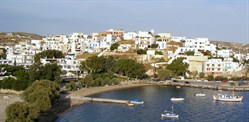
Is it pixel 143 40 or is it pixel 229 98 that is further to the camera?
pixel 143 40

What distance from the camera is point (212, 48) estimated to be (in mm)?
74250

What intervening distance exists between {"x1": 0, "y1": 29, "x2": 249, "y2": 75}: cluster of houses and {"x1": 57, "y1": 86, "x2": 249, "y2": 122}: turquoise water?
57.2 feet

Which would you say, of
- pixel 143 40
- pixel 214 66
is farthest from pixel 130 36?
pixel 214 66

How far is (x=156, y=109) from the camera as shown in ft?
115

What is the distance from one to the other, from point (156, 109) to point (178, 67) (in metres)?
25.5

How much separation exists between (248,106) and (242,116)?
5749 mm

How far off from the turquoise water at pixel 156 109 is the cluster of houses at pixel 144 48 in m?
17.4

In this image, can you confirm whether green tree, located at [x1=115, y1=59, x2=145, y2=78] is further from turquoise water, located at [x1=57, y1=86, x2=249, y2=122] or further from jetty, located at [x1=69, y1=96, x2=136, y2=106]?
jetty, located at [x1=69, y1=96, x2=136, y2=106]

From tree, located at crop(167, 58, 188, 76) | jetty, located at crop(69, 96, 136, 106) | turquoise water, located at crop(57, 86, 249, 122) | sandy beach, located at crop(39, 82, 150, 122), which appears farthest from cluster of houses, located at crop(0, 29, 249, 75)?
jetty, located at crop(69, 96, 136, 106)

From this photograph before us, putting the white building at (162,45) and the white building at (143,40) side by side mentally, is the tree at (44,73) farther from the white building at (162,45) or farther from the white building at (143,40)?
the white building at (162,45)

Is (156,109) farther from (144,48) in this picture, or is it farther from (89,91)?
(144,48)

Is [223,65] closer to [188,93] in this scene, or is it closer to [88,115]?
[188,93]

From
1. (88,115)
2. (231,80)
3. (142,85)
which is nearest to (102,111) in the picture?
(88,115)

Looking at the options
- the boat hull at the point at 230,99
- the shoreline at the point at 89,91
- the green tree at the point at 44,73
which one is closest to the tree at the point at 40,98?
the shoreline at the point at 89,91
